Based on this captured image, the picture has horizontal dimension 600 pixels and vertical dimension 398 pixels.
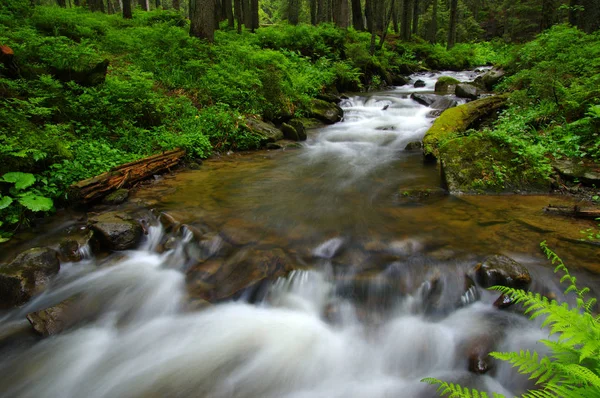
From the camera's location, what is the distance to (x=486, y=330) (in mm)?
3486

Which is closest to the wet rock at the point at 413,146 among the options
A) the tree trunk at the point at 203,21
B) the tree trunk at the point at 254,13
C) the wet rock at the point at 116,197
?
the wet rock at the point at 116,197

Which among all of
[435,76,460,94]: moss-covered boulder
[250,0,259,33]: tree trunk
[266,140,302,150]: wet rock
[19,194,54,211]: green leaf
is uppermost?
[250,0,259,33]: tree trunk

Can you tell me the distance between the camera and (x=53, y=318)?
3.75 m

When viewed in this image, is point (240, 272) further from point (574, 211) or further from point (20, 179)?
point (574, 211)

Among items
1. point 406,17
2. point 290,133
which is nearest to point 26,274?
point 290,133

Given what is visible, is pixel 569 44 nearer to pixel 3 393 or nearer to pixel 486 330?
pixel 486 330

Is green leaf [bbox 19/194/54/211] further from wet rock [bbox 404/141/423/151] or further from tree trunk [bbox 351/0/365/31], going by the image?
tree trunk [bbox 351/0/365/31]

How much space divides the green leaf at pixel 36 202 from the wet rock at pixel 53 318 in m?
1.63

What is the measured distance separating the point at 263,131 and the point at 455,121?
16.4 feet

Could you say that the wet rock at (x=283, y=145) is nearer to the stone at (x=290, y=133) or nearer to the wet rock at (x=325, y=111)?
the stone at (x=290, y=133)

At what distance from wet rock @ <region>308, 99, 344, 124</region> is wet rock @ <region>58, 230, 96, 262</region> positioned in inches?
337

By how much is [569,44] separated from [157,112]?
1192 cm

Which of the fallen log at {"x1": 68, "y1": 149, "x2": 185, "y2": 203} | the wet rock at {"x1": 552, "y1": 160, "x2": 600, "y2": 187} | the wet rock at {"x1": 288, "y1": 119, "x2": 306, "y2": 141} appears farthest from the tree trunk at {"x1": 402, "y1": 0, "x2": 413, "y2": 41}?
the fallen log at {"x1": 68, "y1": 149, "x2": 185, "y2": 203}

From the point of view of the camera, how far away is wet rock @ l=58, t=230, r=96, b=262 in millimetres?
4605
